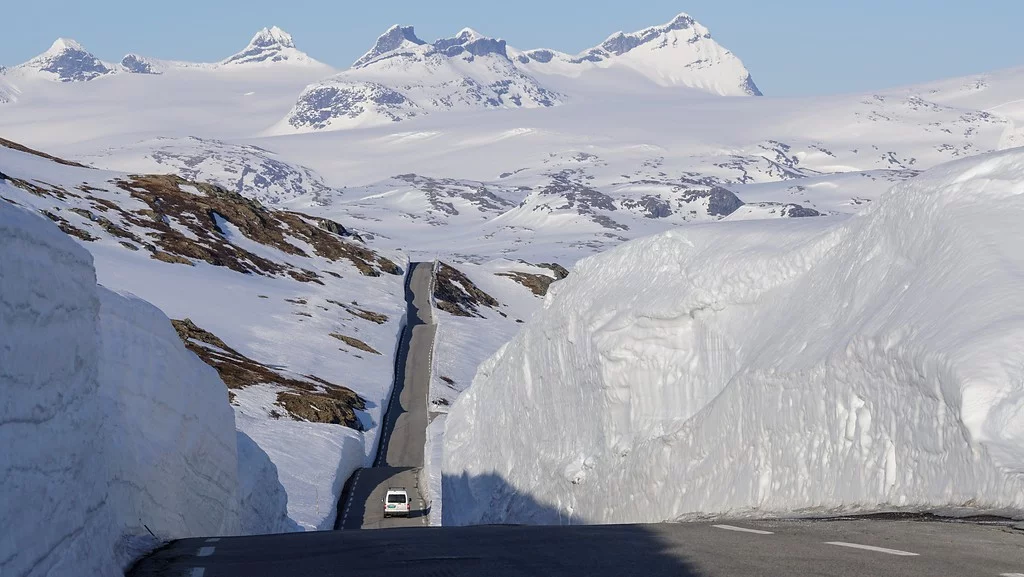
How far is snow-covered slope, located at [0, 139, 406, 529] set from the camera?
2431 inches

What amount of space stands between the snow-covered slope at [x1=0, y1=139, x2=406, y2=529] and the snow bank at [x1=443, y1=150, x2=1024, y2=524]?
895 cm

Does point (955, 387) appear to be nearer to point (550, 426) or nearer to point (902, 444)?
point (902, 444)

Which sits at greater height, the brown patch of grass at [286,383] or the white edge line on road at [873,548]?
the white edge line on road at [873,548]

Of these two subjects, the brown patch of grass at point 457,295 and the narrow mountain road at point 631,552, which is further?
the brown patch of grass at point 457,295

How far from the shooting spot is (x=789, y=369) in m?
20.6

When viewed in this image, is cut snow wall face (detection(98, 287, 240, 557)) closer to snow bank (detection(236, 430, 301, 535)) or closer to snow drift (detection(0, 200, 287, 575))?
snow drift (detection(0, 200, 287, 575))

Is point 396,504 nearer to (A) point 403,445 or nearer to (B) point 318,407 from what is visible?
(B) point 318,407

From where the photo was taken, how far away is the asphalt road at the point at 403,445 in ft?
176

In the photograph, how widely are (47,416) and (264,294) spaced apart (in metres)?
95.7

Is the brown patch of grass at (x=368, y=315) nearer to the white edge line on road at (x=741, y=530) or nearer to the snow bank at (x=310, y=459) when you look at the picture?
the snow bank at (x=310, y=459)

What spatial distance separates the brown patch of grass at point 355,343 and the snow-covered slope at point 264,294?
0.58ft

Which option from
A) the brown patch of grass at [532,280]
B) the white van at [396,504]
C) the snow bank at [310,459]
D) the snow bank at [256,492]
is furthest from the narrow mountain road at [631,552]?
the brown patch of grass at [532,280]

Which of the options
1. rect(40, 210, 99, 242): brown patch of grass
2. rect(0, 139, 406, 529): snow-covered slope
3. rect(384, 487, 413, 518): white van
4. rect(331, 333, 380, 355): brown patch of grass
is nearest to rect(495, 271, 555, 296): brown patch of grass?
rect(0, 139, 406, 529): snow-covered slope

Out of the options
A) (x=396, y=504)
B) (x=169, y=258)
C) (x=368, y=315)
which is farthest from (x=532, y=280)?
(x=396, y=504)
